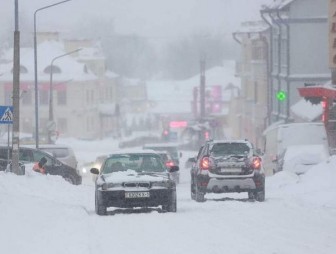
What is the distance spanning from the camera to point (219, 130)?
335 ft

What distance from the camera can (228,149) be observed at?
982 inches

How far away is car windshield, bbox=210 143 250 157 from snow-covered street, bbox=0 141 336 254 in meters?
1.34

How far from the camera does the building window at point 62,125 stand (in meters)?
107

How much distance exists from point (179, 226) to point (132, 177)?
3384mm

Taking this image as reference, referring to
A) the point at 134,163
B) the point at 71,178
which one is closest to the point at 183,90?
the point at 71,178

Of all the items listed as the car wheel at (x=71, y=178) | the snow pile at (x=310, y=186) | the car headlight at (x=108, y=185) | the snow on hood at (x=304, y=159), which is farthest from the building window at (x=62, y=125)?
the car headlight at (x=108, y=185)

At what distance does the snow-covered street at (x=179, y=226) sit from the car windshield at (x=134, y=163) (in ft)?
2.88

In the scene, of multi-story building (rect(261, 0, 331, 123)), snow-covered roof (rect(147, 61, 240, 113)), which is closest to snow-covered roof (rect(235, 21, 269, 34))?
multi-story building (rect(261, 0, 331, 123))

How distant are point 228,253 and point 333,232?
3309mm

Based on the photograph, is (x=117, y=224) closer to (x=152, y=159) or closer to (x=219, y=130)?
(x=152, y=159)

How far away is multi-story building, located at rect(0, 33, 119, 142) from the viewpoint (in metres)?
103

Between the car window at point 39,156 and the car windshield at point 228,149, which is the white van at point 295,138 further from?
the car windshield at point 228,149

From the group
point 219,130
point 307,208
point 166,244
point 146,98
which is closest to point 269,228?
point 166,244

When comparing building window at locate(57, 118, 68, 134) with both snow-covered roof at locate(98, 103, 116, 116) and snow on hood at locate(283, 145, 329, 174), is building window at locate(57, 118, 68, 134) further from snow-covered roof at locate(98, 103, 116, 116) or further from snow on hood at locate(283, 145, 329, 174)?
snow on hood at locate(283, 145, 329, 174)
